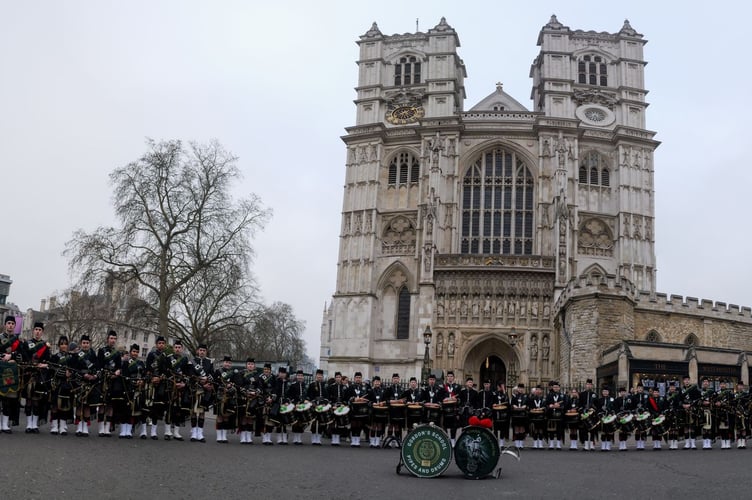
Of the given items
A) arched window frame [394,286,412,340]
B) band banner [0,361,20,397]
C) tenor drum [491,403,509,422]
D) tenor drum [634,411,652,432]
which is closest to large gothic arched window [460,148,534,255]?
arched window frame [394,286,412,340]

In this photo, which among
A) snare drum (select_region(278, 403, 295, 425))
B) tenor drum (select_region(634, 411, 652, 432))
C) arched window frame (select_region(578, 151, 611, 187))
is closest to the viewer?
snare drum (select_region(278, 403, 295, 425))

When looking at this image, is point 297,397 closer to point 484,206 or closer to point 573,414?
point 573,414

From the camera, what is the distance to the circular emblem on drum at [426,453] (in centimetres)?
1055

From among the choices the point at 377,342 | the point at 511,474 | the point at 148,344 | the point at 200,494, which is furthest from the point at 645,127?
the point at 148,344

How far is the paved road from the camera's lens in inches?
330

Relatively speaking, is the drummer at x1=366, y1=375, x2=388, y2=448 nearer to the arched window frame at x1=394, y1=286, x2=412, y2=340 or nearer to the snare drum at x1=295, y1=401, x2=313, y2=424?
the snare drum at x1=295, y1=401, x2=313, y2=424

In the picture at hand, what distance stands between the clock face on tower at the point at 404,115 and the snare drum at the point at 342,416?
108 ft

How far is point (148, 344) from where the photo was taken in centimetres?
10038

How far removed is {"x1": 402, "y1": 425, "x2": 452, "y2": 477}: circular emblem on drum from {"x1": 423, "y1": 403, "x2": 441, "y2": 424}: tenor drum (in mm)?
5565

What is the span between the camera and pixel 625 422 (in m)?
17.4

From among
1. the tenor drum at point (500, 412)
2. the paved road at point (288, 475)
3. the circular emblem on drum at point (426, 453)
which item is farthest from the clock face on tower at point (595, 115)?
the circular emblem on drum at point (426, 453)

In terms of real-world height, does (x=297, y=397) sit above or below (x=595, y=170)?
below

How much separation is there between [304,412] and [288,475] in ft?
19.5

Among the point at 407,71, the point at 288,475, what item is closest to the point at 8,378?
the point at 288,475
